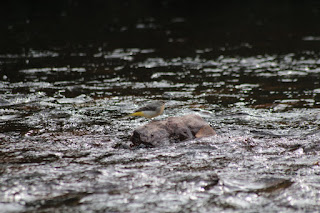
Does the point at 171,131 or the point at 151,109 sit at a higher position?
the point at 151,109

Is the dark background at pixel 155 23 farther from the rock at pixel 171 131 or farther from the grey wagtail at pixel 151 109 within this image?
the rock at pixel 171 131

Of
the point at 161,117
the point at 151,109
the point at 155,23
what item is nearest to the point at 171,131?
the point at 151,109

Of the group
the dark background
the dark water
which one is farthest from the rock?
the dark background

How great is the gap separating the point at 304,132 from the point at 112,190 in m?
3.89

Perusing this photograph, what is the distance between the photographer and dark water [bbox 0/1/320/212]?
5508 millimetres

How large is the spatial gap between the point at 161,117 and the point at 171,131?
6.44ft

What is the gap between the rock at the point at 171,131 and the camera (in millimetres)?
7344

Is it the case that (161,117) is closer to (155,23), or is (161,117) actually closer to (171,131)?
(171,131)

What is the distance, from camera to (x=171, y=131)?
24.9ft

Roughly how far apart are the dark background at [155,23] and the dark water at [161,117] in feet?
0.44

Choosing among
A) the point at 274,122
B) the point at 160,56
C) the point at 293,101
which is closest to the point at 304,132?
the point at 274,122

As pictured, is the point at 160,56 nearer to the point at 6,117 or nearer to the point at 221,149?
the point at 6,117

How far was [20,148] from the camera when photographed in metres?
7.23

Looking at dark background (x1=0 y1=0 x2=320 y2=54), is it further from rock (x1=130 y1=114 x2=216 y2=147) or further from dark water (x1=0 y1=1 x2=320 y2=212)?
rock (x1=130 y1=114 x2=216 y2=147)
